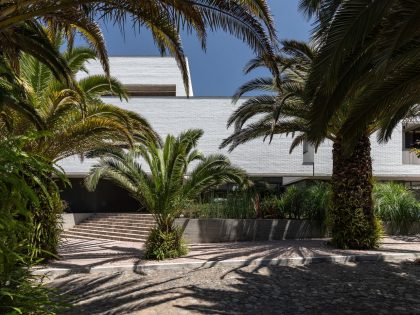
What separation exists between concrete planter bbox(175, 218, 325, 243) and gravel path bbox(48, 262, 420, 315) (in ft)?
17.4

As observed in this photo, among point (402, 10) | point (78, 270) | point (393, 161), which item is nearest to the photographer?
point (402, 10)

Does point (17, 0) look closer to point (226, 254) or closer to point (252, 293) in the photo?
point (252, 293)

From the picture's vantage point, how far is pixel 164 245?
10914mm

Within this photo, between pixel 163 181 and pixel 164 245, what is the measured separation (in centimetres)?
165

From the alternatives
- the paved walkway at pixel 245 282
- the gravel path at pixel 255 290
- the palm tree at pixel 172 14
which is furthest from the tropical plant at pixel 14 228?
the palm tree at pixel 172 14

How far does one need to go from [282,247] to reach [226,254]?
2037mm

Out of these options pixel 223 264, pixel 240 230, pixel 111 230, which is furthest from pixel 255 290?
pixel 111 230

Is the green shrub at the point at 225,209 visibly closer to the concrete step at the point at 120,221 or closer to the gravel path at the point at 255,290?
the concrete step at the point at 120,221

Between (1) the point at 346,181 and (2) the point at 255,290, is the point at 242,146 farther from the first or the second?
(2) the point at 255,290

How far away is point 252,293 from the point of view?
7.34m

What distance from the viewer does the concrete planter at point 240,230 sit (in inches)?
583

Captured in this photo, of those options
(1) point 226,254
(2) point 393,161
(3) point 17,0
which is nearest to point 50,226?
(1) point 226,254

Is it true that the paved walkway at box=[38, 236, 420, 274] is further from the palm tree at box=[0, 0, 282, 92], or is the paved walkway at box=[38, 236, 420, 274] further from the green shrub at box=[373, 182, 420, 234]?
the palm tree at box=[0, 0, 282, 92]

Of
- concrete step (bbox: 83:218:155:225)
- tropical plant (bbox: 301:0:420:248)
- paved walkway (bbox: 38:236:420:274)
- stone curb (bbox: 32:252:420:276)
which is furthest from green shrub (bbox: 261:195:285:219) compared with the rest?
tropical plant (bbox: 301:0:420:248)
